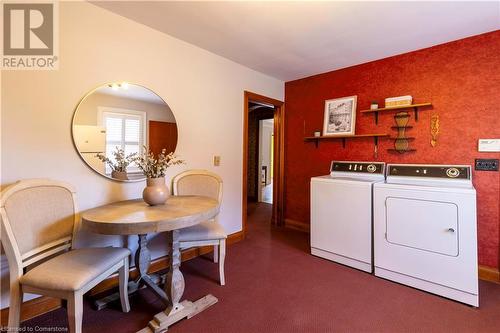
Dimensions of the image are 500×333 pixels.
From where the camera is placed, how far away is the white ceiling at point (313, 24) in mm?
1875

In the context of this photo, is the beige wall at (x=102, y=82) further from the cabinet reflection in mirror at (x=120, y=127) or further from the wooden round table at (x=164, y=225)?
the wooden round table at (x=164, y=225)

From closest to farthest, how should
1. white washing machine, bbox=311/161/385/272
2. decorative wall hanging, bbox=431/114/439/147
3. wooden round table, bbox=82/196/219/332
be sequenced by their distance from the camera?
1. wooden round table, bbox=82/196/219/332
2. white washing machine, bbox=311/161/385/272
3. decorative wall hanging, bbox=431/114/439/147

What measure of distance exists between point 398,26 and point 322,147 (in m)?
1.69

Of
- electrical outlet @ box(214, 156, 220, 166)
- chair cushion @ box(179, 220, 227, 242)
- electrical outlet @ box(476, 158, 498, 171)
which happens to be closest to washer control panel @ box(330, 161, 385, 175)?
electrical outlet @ box(476, 158, 498, 171)

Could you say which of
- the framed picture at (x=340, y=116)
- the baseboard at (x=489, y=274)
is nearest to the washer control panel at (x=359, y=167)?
the framed picture at (x=340, y=116)

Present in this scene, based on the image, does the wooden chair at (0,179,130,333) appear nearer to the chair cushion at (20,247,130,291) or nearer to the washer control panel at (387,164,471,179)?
the chair cushion at (20,247,130,291)

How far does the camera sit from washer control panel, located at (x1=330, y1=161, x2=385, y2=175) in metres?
2.70

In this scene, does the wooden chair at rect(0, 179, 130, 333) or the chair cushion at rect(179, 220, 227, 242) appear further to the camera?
the chair cushion at rect(179, 220, 227, 242)

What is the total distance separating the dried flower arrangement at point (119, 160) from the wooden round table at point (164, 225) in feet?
1.16

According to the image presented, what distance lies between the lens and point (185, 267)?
2516 mm

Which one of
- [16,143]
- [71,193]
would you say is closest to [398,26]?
[71,193]

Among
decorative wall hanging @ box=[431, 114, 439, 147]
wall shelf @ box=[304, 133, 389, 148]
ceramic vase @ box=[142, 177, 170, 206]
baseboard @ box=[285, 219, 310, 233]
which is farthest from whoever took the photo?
baseboard @ box=[285, 219, 310, 233]

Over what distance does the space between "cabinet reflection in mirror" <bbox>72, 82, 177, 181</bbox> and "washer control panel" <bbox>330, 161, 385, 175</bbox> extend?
204cm

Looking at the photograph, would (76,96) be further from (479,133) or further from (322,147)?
(479,133)
